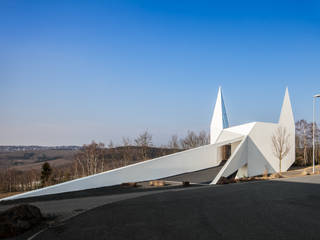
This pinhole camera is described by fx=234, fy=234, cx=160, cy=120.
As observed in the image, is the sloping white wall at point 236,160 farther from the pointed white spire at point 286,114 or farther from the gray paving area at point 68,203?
the gray paving area at point 68,203

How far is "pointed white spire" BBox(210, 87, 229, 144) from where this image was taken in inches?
1081

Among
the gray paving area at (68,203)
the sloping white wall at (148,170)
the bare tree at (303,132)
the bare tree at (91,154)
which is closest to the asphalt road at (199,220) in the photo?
the gray paving area at (68,203)

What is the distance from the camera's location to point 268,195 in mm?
8422

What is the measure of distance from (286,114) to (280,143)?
412 cm

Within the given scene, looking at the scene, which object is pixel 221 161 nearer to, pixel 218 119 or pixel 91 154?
pixel 218 119

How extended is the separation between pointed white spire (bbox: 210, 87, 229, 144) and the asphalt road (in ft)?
65.4

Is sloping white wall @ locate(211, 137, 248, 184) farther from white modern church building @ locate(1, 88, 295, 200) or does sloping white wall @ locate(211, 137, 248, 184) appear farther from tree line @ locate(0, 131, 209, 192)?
tree line @ locate(0, 131, 209, 192)

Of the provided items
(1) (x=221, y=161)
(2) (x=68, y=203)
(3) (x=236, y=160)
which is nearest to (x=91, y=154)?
(1) (x=221, y=161)

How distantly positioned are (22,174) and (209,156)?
39395 millimetres

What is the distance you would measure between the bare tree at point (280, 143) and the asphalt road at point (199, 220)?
15007 mm

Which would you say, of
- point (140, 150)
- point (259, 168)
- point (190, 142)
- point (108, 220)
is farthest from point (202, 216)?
point (190, 142)

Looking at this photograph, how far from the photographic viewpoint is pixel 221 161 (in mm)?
20953

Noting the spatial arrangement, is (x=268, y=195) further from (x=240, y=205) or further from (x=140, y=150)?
(x=140, y=150)

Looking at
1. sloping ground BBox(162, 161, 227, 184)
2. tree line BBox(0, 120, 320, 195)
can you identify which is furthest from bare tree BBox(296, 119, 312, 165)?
sloping ground BBox(162, 161, 227, 184)
